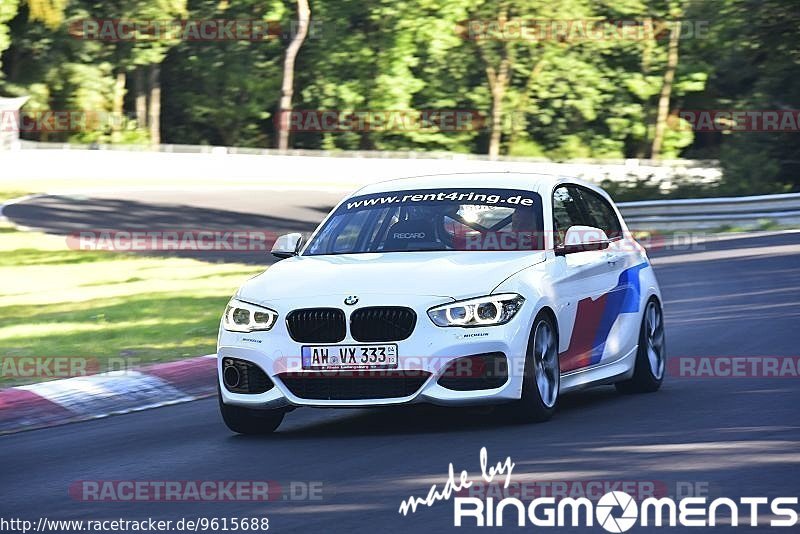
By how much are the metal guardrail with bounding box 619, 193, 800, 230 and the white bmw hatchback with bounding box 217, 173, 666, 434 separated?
18319 millimetres

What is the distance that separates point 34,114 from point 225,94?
26.5ft

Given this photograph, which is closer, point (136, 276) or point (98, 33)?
point (136, 276)

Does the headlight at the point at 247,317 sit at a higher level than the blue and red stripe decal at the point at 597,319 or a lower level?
higher

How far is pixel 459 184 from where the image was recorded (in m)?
10.4

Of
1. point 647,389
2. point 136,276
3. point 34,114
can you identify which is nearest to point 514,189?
point 647,389

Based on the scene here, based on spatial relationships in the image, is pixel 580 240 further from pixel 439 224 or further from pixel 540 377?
pixel 540 377

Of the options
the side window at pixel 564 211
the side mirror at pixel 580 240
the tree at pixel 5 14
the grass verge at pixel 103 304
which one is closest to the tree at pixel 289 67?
the tree at pixel 5 14

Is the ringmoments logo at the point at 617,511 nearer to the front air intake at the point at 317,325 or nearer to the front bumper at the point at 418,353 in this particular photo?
the front bumper at the point at 418,353

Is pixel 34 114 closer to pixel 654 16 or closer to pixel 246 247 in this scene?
pixel 654 16

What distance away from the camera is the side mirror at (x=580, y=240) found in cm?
993

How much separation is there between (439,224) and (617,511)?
3.72 metres

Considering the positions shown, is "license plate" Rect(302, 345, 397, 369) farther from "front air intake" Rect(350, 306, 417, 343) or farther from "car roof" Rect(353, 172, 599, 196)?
"car roof" Rect(353, 172, 599, 196)

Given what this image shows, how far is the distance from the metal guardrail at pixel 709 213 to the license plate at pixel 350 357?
20439mm

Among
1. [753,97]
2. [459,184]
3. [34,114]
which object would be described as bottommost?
[34,114]
